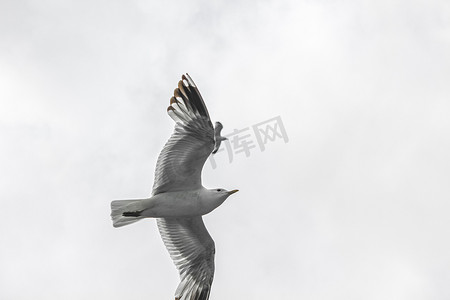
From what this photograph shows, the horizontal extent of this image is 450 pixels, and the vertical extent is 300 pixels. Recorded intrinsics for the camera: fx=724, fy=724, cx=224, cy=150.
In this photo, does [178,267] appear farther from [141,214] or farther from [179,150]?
[179,150]

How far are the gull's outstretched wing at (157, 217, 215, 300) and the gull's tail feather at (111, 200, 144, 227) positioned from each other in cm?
182

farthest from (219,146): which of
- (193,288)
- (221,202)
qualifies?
(193,288)

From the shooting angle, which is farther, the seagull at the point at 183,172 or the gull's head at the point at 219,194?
the gull's head at the point at 219,194

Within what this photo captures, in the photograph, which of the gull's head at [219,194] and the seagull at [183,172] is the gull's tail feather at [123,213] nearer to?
the seagull at [183,172]

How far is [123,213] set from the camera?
18094 millimetres

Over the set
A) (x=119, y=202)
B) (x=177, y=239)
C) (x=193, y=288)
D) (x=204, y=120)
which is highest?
(x=204, y=120)

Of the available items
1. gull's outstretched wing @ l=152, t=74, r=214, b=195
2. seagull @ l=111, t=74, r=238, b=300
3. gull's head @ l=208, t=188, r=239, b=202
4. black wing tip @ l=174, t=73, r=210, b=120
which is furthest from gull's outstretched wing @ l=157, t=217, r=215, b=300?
black wing tip @ l=174, t=73, r=210, b=120

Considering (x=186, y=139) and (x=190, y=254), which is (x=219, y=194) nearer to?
(x=186, y=139)

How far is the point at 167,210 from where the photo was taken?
18.2 metres

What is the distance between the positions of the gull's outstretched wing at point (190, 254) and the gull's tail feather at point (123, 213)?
5.97 ft

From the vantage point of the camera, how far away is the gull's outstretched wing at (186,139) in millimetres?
17594

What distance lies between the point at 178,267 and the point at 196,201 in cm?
276

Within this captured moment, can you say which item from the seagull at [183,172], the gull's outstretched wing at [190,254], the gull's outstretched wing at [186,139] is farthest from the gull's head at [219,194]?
the gull's outstretched wing at [190,254]

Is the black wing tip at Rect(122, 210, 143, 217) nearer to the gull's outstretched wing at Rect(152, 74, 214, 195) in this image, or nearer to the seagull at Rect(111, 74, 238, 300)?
the seagull at Rect(111, 74, 238, 300)
